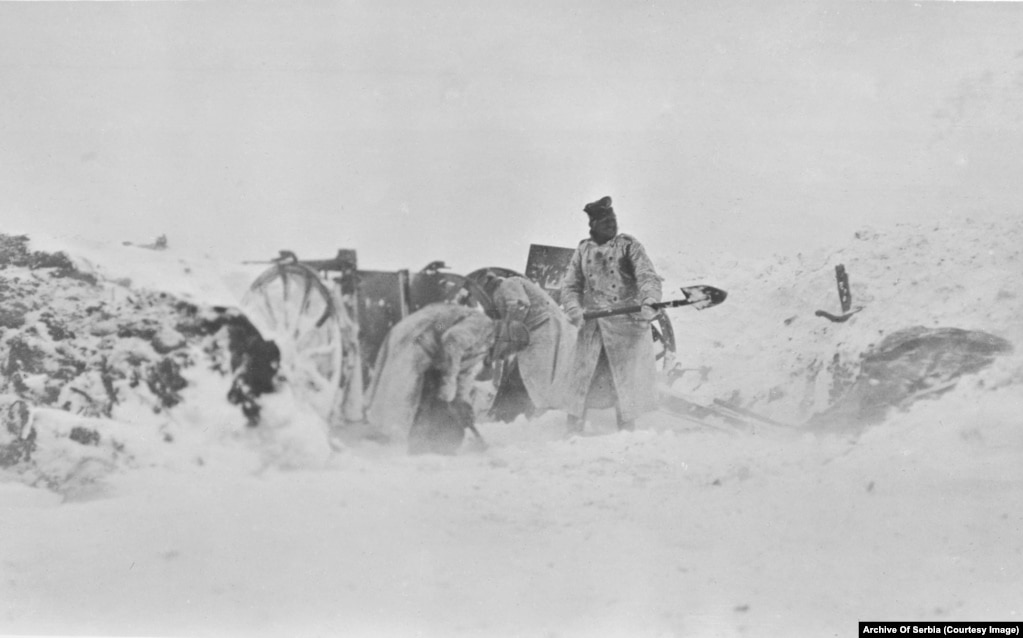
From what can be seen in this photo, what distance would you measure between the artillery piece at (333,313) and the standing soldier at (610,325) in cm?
57

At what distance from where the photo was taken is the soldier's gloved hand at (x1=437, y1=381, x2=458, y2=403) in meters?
3.49

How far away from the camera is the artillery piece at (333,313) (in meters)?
3.39

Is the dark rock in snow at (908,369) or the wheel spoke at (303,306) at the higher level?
the wheel spoke at (303,306)

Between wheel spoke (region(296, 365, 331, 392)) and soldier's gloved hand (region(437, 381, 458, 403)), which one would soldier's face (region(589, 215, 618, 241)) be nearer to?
soldier's gloved hand (region(437, 381, 458, 403))

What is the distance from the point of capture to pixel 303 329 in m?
3.40

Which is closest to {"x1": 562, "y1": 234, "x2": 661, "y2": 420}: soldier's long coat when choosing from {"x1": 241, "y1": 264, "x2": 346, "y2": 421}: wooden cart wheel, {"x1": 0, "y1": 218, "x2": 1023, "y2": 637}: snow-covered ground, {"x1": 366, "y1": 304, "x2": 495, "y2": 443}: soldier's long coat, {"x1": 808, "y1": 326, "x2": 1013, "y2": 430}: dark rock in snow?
{"x1": 0, "y1": 218, "x2": 1023, "y2": 637}: snow-covered ground

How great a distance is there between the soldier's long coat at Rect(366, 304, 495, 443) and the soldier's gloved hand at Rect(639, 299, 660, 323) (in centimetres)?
66

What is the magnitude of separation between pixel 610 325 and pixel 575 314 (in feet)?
0.52

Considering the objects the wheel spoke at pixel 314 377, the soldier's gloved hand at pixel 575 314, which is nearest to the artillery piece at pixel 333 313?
the wheel spoke at pixel 314 377

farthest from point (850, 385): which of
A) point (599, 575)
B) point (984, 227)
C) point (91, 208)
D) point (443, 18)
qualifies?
point (91, 208)

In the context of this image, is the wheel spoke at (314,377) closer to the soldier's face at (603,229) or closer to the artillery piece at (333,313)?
the artillery piece at (333,313)

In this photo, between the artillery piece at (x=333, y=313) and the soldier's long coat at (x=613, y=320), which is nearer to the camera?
the artillery piece at (x=333, y=313)

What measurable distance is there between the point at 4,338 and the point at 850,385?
3596 millimetres

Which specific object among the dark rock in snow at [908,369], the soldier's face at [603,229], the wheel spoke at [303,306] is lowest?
the dark rock in snow at [908,369]
